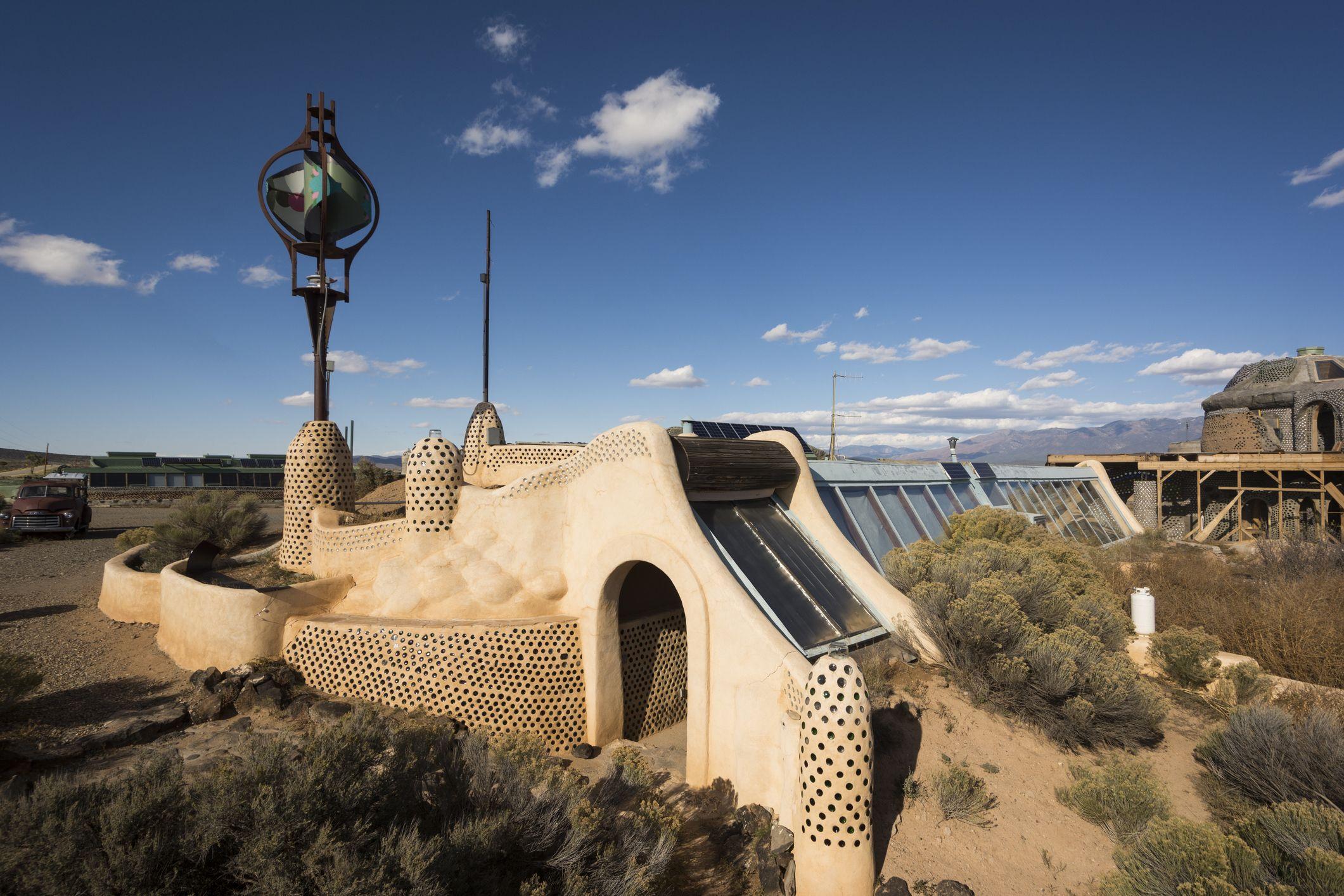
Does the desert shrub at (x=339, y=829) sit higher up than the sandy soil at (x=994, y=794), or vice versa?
the desert shrub at (x=339, y=829)

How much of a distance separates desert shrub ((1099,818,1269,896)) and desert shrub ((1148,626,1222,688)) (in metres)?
6.11

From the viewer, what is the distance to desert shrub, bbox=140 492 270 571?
681 inches

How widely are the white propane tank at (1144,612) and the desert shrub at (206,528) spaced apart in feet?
70.3

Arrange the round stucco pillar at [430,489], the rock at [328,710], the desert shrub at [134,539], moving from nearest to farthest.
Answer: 1. the rock at [328,710]
2. the round stucco pillar at [430,489]
3. the desert shrub at [134,539]

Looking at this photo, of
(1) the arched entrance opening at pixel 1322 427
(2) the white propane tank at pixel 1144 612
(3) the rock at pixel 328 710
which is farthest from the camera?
(1) the arched entrance opening at pixel 1322 427

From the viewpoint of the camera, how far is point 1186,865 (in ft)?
14.2

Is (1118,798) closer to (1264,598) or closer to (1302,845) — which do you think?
(1302,845)

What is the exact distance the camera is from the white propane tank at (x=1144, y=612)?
10.7 meters

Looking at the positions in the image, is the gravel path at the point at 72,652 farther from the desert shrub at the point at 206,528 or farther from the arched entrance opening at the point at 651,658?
the arched entrance opening at the point at 651,658

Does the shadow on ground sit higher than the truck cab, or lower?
lower

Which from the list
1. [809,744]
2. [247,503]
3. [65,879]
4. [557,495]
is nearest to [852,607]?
[809,744]

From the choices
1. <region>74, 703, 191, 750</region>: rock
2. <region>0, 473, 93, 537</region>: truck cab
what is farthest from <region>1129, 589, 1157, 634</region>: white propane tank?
<region>0, 473, 93, 537</region>: truck cab

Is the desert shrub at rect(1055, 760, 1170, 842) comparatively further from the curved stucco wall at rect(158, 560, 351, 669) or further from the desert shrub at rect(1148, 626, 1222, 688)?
the curved stucco wall at rect(158, 560, 351, 669)

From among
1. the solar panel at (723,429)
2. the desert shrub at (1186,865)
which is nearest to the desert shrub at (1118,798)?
the desert shrub at (1186,865)
